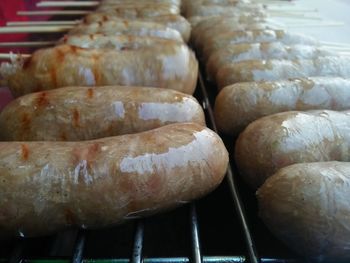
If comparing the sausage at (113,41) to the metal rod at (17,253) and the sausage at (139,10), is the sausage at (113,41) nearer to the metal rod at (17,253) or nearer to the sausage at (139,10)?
the sausage at (139,10)

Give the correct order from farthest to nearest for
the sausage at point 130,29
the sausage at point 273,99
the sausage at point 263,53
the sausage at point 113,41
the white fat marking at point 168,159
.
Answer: the sausage at point 130,29 < the sausage at point 263,53 < the sausage at point 113,41 < the sausage at point 273,99 < the white fat marking at point 168,159

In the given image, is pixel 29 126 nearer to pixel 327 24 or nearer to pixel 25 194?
pixel 25 194

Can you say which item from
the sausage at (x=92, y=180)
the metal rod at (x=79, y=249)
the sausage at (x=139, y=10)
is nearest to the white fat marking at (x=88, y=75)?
the sausage at (x=92, y=180)

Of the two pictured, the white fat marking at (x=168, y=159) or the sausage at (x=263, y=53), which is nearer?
the white fat marking at (x=168, y=159)

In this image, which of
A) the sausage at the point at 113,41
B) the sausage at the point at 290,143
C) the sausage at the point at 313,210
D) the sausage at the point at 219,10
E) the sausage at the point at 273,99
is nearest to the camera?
the sausage at the point at 313,210

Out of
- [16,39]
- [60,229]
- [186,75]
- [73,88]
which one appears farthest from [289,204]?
[16,39]

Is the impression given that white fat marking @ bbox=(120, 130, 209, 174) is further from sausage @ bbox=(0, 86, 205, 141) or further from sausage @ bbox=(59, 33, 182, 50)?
sausage @ bbox=(59, 33, 182, 50)
